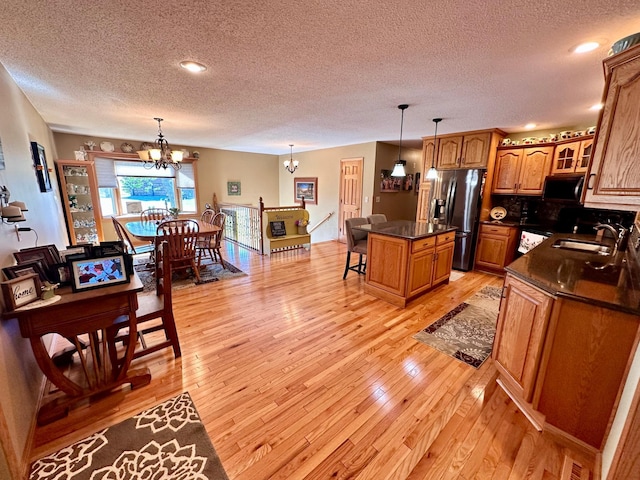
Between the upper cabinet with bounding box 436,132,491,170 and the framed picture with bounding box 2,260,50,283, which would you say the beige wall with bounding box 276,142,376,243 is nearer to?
the upper cabinet with bounding box 436,132,491,170

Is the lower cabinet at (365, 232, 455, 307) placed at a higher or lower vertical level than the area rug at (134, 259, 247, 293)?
higher

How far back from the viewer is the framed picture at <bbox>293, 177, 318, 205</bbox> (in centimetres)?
738

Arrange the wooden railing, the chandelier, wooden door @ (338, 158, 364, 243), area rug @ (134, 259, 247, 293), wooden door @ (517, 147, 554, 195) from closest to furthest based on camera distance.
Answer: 1. area rug @ (134, 259, 247, 293)
2. wooden door @ (517, 147, 554, 195)
3. the chandelier
4. the wooden railing
5. wooden door @ (338, 158, 364, 243)

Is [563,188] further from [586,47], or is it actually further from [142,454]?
[142,454]

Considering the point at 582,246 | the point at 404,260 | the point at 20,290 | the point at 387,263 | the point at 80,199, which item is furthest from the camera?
the point at 80,199

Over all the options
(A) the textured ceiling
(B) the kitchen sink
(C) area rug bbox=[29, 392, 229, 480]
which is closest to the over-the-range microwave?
(A) the textured ceiling

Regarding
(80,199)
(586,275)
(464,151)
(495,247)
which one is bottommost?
(495,247)

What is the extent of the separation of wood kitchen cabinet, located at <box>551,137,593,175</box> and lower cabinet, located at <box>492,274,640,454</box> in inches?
124

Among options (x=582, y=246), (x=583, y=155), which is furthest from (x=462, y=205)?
(x=582, y=246)

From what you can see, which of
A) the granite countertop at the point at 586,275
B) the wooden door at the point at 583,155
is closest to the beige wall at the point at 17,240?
the granite countertop at the point at 586,275

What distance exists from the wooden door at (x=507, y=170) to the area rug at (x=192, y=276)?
179 inches

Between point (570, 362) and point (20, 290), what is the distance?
3.11 metres

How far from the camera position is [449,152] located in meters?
4.72

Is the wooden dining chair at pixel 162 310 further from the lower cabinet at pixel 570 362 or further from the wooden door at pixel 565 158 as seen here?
the wooden door at pixel 565 158
